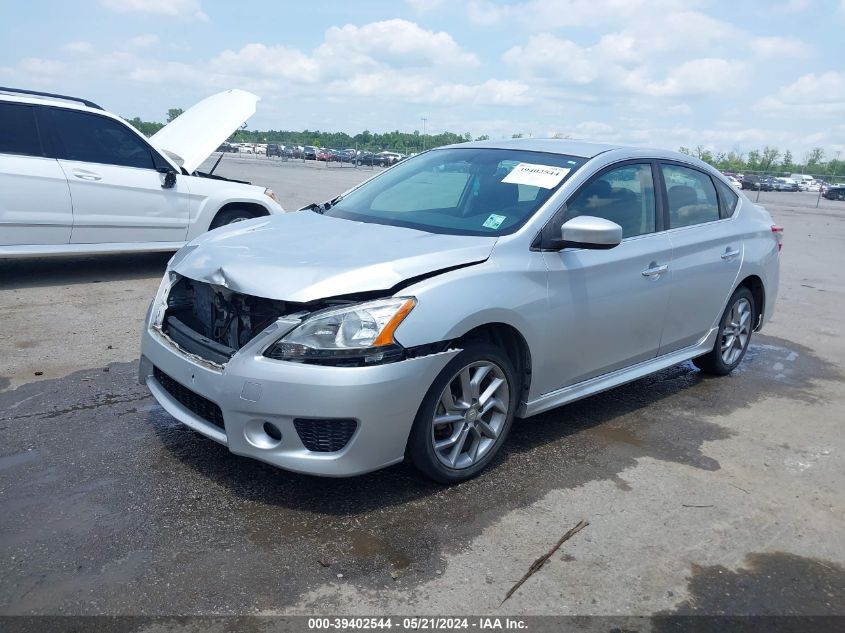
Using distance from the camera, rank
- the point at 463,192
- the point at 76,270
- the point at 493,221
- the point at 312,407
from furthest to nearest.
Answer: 1. the point at 76,270
2. the point at 463,192
3. the point at 493,221
4. the point at 312,407

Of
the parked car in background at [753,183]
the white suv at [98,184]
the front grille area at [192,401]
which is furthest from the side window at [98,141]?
the parked car in background at [753,183]

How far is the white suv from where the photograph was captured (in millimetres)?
7199

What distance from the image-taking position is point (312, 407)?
3.16 metres

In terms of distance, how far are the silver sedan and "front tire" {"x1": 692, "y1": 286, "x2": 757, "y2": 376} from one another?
0.33 metres

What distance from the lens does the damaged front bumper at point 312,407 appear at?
10.4 feet

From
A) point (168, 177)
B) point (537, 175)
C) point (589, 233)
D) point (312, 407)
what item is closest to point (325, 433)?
point (312, 407)

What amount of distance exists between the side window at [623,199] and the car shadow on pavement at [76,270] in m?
5.68

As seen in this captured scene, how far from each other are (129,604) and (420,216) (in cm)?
253

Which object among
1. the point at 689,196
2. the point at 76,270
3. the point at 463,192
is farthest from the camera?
the point at 76,270

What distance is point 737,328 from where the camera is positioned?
5824 mm

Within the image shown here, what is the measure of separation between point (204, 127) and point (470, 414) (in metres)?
6.59

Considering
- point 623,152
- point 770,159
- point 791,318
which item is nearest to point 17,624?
point 623,152

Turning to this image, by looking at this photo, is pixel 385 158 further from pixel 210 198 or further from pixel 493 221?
pixel 493 221

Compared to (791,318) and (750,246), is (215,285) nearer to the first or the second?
(750,246)
